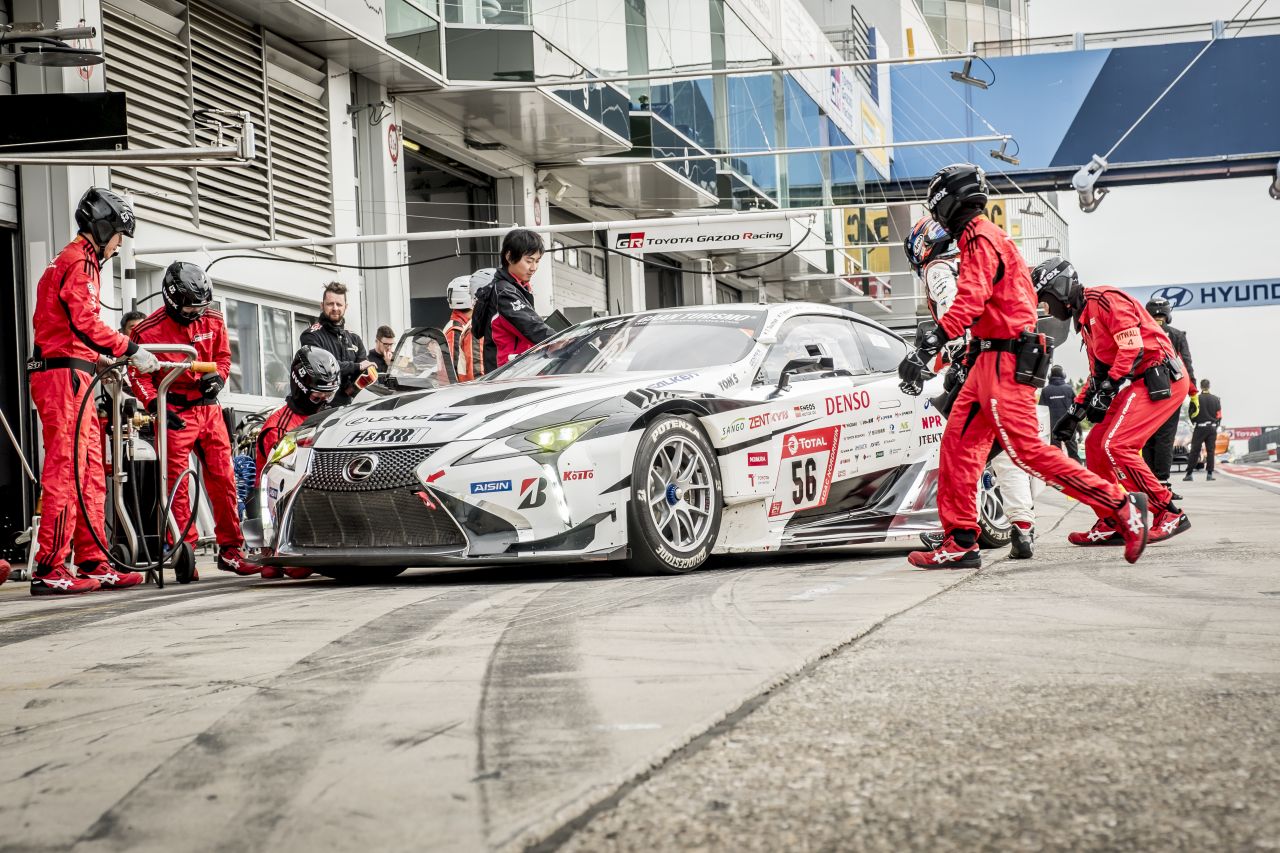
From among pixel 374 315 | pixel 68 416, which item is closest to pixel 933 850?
pixel 68 416

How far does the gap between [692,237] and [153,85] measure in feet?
19.7

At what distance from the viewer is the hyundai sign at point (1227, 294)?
164ft

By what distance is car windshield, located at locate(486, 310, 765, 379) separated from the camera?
7668mm

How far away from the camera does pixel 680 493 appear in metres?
7.04

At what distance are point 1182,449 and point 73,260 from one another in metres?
31.9

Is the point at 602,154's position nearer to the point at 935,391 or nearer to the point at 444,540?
the point at 935,391

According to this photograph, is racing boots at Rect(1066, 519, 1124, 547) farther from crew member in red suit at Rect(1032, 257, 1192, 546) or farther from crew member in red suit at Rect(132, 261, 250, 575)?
crew member in red suit at Rect(132, 261, 250, 575)

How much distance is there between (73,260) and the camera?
768 cm

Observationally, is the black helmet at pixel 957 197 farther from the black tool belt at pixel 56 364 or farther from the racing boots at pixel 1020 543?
the black tool belt at pixel 56 364

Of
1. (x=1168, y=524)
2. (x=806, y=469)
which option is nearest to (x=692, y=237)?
(x=1168, y=524)

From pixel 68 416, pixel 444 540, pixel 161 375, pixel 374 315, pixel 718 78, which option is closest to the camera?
pixel 444 540

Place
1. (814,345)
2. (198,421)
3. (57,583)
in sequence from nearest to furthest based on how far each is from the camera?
(57,583) → (814,345) → (198,421)

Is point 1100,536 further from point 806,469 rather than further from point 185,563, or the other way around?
point 185,563

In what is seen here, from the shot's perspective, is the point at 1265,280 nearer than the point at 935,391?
No
